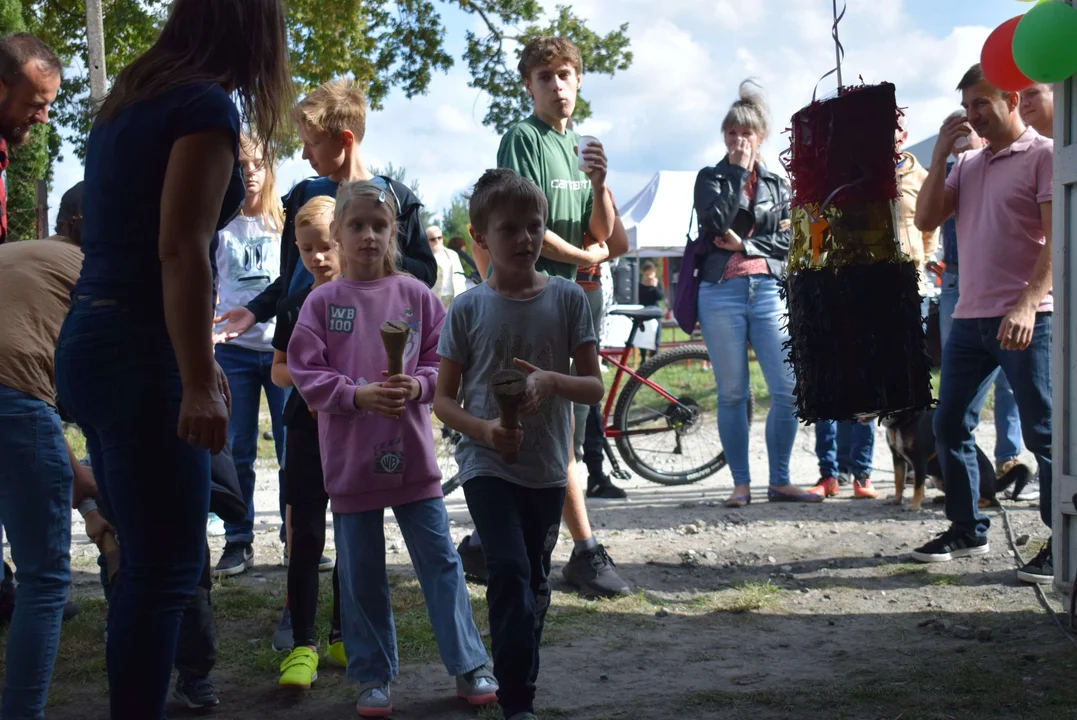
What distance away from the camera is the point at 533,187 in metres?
3.10

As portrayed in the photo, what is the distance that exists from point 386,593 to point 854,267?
1.78m

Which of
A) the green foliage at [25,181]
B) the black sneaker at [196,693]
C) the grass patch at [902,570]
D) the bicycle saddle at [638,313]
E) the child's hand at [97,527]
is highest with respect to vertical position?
the green foliage at [25,181]

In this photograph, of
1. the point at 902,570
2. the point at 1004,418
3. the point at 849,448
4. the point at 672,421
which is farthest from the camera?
the point at 672,421

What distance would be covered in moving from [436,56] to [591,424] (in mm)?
11079

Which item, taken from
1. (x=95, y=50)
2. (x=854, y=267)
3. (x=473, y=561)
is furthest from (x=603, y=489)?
(x=95, y=50)

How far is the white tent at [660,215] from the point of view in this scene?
2070 cm

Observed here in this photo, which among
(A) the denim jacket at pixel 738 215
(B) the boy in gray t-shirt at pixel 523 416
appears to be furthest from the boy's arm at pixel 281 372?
(A) the denim jacket at pixel 738 215

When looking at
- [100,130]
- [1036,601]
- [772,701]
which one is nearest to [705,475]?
[1036,601]

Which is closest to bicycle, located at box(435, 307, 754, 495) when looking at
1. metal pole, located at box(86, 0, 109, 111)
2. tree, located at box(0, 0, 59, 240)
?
metal pole, located at box(86, 0, 109, 111)

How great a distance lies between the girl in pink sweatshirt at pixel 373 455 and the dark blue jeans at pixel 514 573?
0.32 metres

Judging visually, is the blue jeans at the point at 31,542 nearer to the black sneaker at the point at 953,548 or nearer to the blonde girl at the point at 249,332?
the blonde girl at the point at 249,332

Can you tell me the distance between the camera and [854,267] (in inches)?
89.8

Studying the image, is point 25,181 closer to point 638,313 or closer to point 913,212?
point 638,313

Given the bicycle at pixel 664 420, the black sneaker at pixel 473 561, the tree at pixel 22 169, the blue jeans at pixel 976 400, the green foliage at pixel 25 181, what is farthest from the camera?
the green foliage at pixel 25 181
